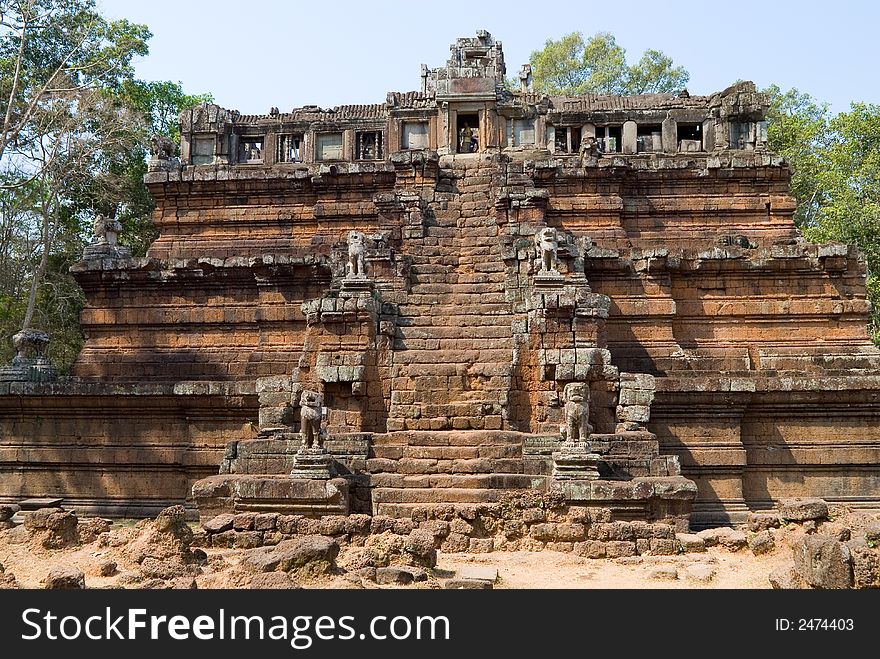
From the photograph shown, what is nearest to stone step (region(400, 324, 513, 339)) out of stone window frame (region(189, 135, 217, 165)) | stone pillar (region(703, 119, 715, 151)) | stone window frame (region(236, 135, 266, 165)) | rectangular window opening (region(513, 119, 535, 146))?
rectangular window opening (region(513, 119, 535, 146))

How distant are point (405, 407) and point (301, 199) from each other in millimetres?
7696

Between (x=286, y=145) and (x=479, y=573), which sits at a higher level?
(x=286, y=145)

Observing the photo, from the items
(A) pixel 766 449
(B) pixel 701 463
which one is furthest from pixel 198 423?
(A) pixel 766 449

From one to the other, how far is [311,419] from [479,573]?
3453 mm

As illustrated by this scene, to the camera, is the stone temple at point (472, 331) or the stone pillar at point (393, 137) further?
the stone pillar at point (393, 137)

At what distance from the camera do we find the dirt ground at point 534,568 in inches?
324

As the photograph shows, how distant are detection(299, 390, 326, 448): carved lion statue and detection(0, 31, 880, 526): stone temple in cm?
4

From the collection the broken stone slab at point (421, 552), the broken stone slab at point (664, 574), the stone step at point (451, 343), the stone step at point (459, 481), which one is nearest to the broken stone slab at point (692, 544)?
the broken stone slab at point (664, 574)

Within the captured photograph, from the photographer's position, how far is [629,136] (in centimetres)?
1984

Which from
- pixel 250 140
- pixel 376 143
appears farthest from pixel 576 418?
pixel 250 140

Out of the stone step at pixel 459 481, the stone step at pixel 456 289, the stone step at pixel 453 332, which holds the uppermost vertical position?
the stone step at pixel 456 289

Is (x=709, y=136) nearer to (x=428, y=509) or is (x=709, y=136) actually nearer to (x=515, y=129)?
(x=515, y=129)

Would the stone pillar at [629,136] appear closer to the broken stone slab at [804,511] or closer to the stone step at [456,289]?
the stone step at [456,289]

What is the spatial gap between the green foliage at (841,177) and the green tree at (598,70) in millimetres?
8199
